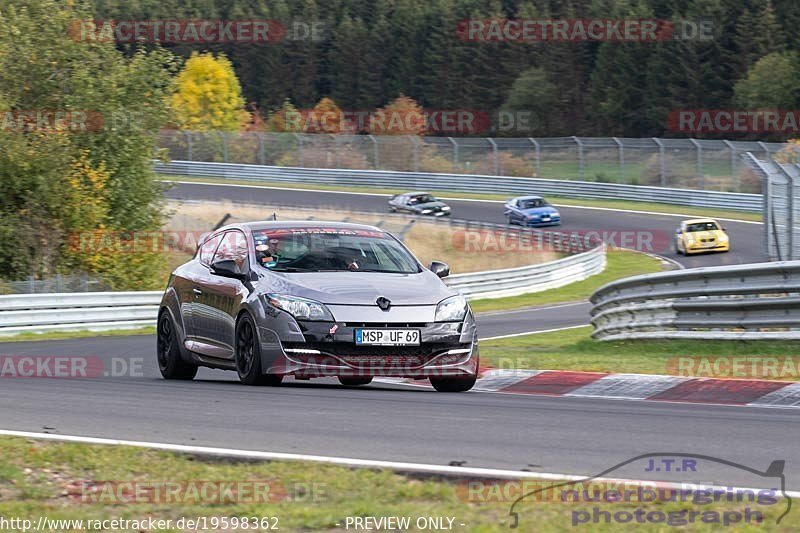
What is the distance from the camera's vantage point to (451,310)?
998 centimetres

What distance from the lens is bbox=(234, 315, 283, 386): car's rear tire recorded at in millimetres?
9945

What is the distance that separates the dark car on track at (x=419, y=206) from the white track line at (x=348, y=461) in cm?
4255

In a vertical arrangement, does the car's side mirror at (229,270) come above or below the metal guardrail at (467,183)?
above

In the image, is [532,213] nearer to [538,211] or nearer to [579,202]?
[538,211]

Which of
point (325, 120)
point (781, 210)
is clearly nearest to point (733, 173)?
point (781, 210)

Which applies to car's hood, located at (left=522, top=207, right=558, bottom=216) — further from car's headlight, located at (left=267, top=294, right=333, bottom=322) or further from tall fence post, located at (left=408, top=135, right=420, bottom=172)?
car's headlight, located at (left=267, top=294, right=333, bottom=322)

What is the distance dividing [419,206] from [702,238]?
14.6 m

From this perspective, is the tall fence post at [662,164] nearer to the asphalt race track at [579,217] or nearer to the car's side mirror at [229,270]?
the asphalt race track at [579,217]

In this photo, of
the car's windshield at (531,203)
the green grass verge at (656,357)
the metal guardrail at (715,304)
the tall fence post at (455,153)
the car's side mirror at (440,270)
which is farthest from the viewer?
the tall fence post at (455,153)

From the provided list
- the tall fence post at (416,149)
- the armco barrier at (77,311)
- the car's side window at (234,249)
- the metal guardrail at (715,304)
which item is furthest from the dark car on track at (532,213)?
the car's side window at (234,249)

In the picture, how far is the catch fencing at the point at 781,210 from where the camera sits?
44.9ft

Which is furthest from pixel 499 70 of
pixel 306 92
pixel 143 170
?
pixel 143 170

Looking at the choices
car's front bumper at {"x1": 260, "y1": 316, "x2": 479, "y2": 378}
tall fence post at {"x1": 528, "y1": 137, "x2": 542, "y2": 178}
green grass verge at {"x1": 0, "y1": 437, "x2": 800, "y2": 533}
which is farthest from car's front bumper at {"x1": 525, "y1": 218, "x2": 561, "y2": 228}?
green grass verge at {"x1": 0, "y1": 437, "x2": 800, "y2": 533}

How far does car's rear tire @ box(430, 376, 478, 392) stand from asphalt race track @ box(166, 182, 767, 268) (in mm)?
26270
